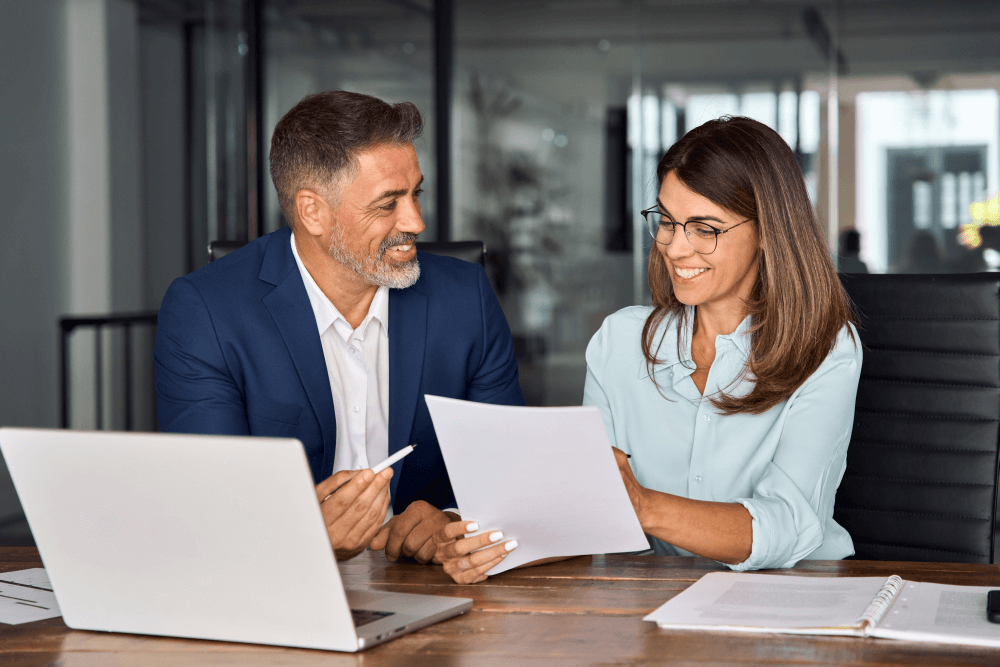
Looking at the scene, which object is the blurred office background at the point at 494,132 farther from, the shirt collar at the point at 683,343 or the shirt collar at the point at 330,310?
the shirt collar at the point at 683,343

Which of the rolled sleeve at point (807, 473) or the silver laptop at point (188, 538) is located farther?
the rolled sleeve at point (807, 473)

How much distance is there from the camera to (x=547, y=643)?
0.96 m

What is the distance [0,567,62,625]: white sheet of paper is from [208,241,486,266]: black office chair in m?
0.84

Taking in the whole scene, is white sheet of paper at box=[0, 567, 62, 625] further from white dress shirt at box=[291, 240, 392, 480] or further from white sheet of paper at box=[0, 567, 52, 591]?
Answer: white dress shirt at box=[291, 240, 392, 480]

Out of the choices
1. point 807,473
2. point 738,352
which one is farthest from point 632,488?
point 738,352

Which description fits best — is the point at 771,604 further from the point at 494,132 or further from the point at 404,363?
the point at 494,132

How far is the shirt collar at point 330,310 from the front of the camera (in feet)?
5.87

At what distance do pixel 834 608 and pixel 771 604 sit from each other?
0.06 meters

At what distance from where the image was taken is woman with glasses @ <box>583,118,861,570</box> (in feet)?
4.89

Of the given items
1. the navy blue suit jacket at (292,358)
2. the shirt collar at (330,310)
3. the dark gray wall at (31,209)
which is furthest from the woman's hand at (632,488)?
the dark gray wall at (31,209)

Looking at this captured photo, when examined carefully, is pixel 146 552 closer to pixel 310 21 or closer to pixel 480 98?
pixel 480 98

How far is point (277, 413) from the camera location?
1.65 metres

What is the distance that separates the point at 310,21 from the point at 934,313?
3990 mm

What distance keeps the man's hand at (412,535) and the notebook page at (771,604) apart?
0.37 meters
